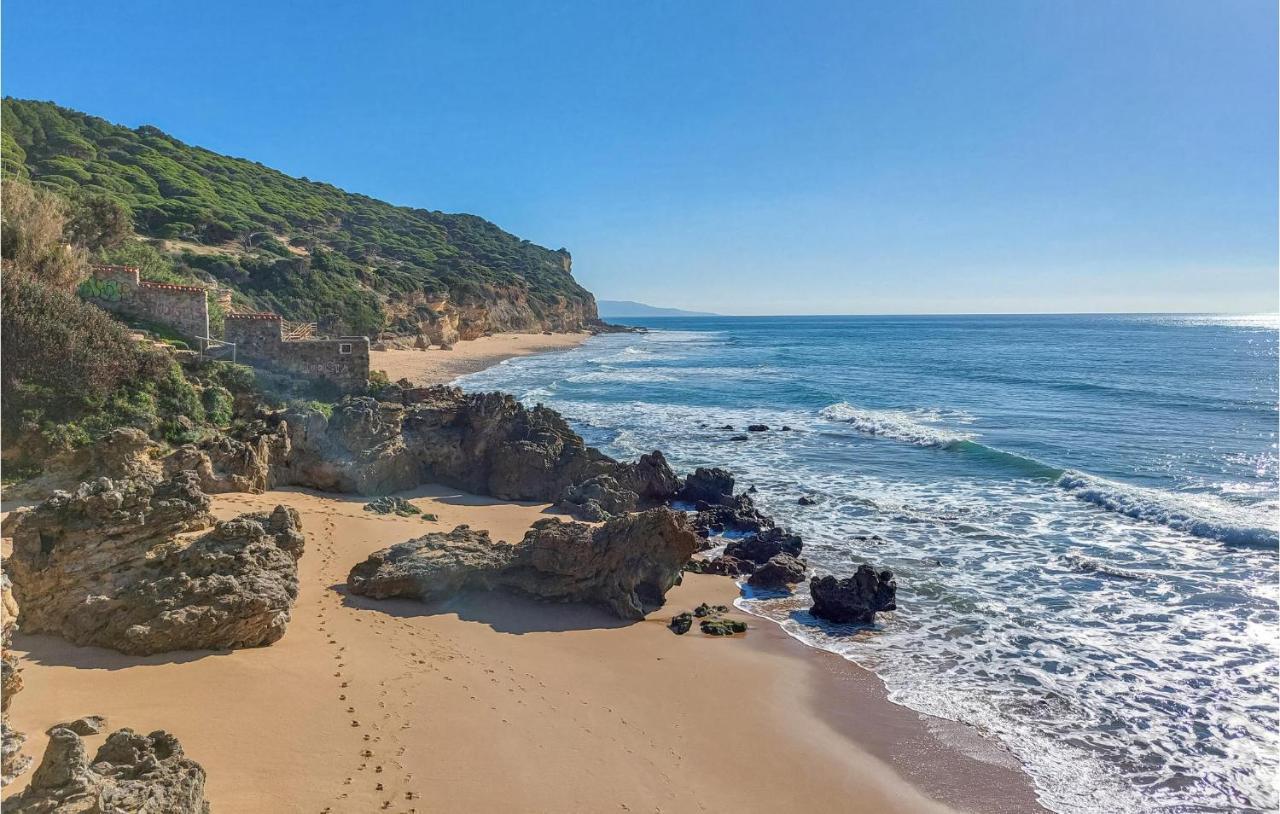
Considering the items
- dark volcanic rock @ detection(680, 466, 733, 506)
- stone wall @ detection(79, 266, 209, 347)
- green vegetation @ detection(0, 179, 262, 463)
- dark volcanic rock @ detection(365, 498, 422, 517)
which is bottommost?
dark volcanic rock @ detection(680, 466, 733, 506)

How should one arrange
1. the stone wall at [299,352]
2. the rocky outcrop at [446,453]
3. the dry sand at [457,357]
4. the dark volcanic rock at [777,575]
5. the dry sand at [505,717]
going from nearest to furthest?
the dry sand at [505,717]
the dark volcanic rock at [777,575]
the rocky outcrop at [446,453]
the stone wall at [299,352]
the dry sand at [457,357]

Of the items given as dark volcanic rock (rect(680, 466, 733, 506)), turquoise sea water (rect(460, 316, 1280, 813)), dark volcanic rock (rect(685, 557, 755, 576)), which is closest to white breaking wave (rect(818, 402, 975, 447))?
turquoise sea water (rect(460, 316, 1280, 813))

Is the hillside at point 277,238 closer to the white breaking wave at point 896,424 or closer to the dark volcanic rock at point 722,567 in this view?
the dark volcanic rock at point 722,567

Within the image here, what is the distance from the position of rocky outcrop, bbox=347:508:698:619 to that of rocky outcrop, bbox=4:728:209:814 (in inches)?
202

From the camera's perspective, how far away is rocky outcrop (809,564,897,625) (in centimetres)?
1087

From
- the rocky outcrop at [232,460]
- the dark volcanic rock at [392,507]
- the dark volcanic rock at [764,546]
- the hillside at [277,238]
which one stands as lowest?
the dark volcanic rock at [764,546]

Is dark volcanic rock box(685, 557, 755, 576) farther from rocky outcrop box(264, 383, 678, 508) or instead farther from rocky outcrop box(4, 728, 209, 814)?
rocky outcrop box(4, 728, 209, 814)

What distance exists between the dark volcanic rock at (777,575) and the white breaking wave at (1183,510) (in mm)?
9425

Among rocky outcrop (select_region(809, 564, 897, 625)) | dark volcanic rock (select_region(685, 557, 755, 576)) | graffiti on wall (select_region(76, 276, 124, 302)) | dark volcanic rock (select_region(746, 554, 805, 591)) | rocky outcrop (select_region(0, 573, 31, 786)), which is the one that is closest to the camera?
rocky outcrop (select_region(0, 573, 31, 786))

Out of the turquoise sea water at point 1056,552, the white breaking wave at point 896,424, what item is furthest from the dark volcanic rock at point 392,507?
the white breaking wave at point 896,424

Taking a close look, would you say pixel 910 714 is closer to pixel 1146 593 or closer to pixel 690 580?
pixel 690 580

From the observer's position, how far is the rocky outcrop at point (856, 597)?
1087 centimetres

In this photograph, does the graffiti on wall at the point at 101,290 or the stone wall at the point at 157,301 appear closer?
the graffiti on wall at the point at 101,290

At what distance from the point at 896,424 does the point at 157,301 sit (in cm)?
2560
